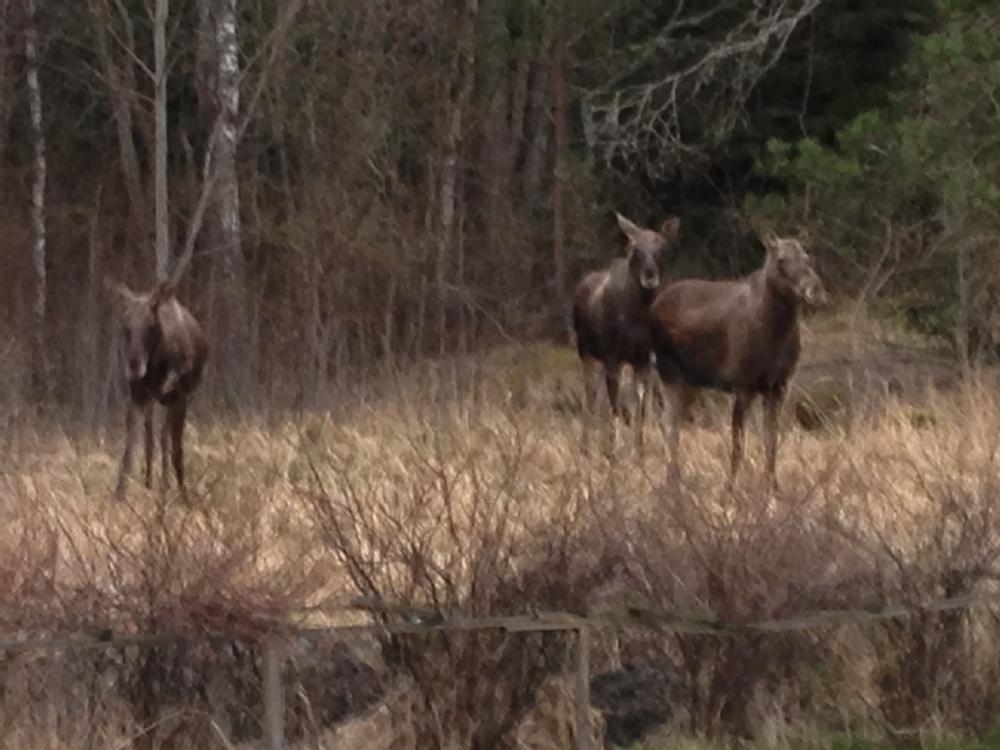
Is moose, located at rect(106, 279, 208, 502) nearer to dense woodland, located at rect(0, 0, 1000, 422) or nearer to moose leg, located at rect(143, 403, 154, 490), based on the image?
moose leg, located at rect(143, 403, 154, 490)

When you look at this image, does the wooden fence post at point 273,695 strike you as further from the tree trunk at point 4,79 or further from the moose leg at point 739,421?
the tree trunk at point 4,79

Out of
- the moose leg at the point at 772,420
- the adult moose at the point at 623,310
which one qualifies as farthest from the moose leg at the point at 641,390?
the moose leg at the point at 772,420

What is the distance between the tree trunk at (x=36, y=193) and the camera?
3206cm

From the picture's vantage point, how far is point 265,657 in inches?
353

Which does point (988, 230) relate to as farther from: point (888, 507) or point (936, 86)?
point (888, 507)

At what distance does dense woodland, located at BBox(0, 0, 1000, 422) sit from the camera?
27.7 metres

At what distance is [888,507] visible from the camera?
1146cm

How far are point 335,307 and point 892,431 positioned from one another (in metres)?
14.1

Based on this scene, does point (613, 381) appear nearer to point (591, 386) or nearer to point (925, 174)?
point (591, 386)

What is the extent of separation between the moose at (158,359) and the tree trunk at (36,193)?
13723 mm

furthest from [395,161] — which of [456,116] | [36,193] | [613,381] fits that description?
[613,381]

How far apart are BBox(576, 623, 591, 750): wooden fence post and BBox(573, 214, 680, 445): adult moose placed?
808 cm

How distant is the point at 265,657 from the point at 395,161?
1032 inches

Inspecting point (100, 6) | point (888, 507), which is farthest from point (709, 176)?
point (888, 507)
